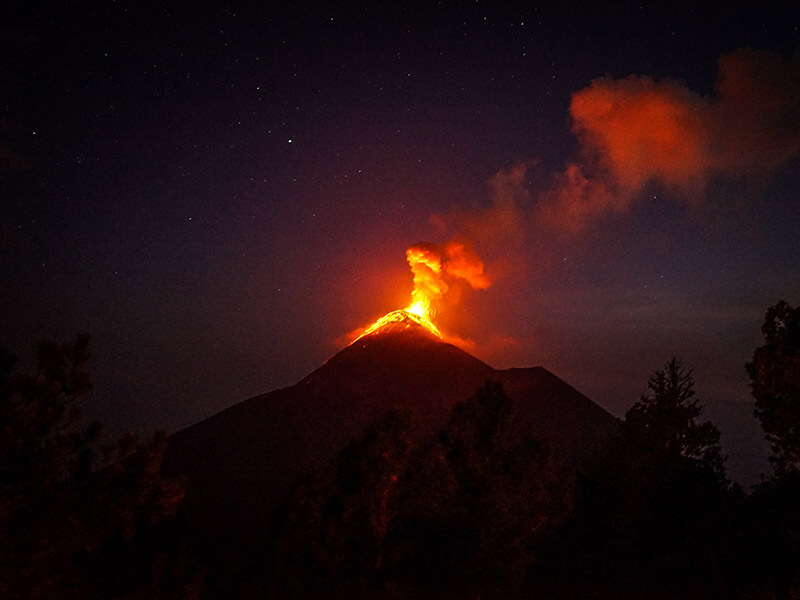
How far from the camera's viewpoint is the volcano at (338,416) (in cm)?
9000

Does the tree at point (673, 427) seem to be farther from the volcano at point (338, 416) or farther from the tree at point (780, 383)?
the volcano at point (338, 416)

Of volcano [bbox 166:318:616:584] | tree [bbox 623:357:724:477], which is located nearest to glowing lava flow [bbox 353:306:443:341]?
volcano [bbox 166:318:616:584]

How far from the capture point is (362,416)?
11700 centimetres

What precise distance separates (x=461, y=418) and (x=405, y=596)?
24.4ft

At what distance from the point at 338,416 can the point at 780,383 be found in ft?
349

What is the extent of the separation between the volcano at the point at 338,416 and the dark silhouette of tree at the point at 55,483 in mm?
63406

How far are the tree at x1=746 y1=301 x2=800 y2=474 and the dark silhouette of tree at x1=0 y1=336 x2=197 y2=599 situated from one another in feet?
54.7

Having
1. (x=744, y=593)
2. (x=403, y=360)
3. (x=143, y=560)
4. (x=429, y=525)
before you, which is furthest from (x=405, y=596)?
(x=403, y=360)

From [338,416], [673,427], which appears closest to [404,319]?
[338,416]

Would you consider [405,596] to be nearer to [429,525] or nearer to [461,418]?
[429,525]

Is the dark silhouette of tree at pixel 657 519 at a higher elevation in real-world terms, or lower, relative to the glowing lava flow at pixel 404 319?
lower

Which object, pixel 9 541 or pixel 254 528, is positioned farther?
pixel 254 528

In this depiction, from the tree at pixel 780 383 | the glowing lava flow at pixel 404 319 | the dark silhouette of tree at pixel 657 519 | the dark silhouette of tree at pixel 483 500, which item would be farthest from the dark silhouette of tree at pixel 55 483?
the glowing lava flow at pixel 404 319

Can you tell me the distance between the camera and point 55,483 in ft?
39.3
